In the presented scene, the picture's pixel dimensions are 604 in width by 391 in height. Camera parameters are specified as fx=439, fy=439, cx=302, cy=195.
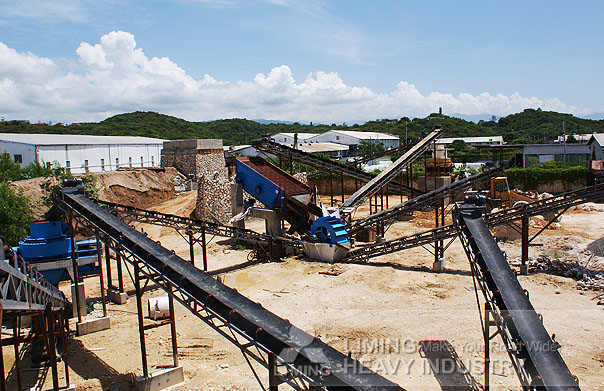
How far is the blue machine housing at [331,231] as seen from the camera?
60.1 feet

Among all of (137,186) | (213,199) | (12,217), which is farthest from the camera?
(137,186)

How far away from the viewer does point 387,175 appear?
25359 mm

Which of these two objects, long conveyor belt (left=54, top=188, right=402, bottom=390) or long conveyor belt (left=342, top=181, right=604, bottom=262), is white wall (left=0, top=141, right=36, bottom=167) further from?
long conveyor belt (left=342, top=181, right=604, bottom=262)

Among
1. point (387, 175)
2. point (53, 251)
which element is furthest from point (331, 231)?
point (53, 251)

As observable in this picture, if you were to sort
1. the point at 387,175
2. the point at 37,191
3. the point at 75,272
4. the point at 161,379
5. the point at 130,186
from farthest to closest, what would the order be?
the point at 130,186 → the point at 387,175 → the point at 37,191 → the point at 75,272 → the point at 161,379

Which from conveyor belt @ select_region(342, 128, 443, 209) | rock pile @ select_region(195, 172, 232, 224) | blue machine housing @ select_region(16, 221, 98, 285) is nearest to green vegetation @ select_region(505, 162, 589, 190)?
conveyor belt @ select_region(342, 128, 443, 209)

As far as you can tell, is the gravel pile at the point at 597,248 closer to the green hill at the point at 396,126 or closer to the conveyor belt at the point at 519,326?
the conveyor belt at the point at 519,326

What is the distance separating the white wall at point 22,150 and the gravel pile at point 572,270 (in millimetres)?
32165

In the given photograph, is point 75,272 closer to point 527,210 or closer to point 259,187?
point 259,187

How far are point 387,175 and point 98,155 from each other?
A: 81.5 feet

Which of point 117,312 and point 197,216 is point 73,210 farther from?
point 197,216

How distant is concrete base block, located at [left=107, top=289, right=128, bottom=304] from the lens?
14468 mm

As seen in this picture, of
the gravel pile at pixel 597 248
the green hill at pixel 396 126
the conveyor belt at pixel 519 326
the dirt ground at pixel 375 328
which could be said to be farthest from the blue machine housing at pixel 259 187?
the green hill at pixel 396 126

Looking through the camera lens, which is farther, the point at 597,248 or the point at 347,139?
the point at 347,139
